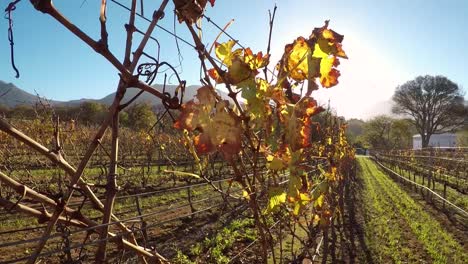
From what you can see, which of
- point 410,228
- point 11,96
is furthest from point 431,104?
point 11,96

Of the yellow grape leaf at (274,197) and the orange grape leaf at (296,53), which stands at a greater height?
the orange grape leaf at (296,53)

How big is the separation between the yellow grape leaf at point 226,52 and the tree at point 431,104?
172ft

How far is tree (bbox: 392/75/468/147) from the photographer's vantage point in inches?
1802

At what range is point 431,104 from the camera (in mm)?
47625

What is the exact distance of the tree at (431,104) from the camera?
150 ft

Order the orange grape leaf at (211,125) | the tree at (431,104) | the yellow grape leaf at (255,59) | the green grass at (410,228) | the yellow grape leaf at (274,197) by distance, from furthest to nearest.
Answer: the tree at (431,104) → the green grass at (410,228) → the yellow grape leaf at (274,197) → the yellow grape leaf at (255,59) → the orange grape leaf at (211,125)

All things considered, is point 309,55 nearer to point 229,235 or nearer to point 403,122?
point 229,235

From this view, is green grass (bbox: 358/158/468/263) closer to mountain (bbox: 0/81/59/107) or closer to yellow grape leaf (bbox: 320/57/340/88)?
yellow grape leaf (bbox: 320/57/340/88)

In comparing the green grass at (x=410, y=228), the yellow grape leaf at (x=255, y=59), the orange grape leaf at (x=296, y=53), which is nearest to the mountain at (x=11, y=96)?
the yellow grape leaf at (x=255, y=59)

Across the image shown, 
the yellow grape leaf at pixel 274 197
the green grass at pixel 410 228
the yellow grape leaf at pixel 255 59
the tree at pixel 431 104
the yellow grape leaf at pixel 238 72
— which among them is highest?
the tree at pixel 431 104

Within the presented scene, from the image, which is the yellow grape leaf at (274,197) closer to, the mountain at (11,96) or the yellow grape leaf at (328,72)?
the yellow grape leaf at (328,72)

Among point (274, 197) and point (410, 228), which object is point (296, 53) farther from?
point (410, 228)

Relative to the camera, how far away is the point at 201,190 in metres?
10.9

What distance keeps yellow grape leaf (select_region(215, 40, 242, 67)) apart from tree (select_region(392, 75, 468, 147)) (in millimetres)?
52342
